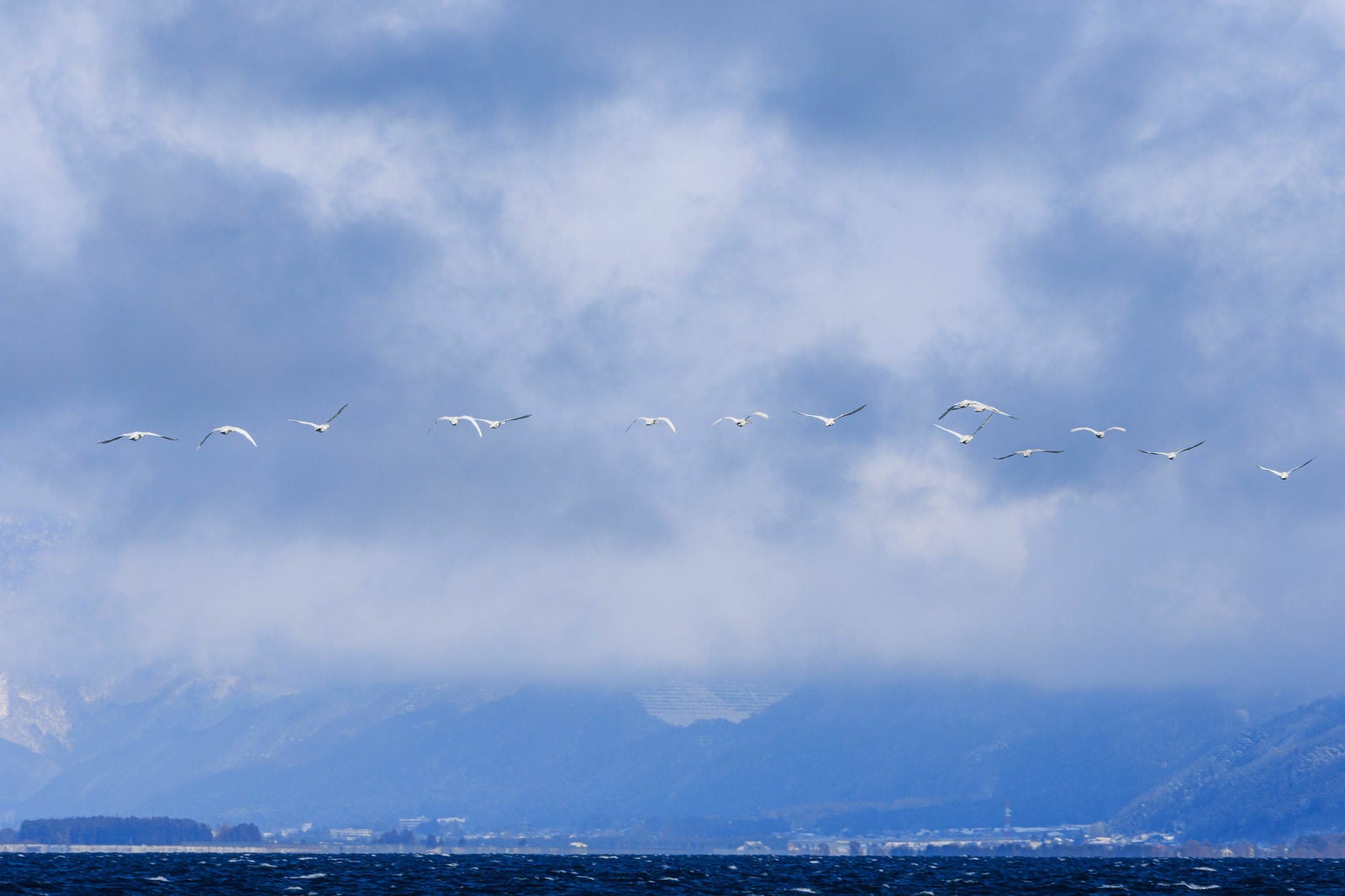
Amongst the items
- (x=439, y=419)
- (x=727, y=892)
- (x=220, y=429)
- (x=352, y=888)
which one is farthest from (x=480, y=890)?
(x=220, y=429)

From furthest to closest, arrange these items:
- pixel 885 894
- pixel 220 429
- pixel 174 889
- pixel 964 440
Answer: pixel 885 894, pixel 174 889, pixel 964 440, pixel 220 429

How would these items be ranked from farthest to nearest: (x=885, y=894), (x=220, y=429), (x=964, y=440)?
(x=885, y=894) < (x=964, y=440) < (x=220, y=429)

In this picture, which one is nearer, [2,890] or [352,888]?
[2,890]

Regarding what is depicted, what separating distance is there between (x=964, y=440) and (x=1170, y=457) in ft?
73.6

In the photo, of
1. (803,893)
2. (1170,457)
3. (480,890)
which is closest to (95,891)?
(480,890)

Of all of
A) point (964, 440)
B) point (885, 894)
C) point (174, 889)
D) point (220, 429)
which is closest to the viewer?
point (220, 429)

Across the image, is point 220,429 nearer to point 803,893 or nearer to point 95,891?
point 95,891

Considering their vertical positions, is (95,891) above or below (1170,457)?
below

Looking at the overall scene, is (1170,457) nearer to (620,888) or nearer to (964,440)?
(964,440)

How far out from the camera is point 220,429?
147250mm

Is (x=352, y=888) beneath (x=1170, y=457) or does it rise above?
beneath

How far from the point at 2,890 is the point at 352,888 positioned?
127ft

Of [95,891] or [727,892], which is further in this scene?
[727,892]

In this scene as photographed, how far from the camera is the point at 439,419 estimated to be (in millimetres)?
171375
